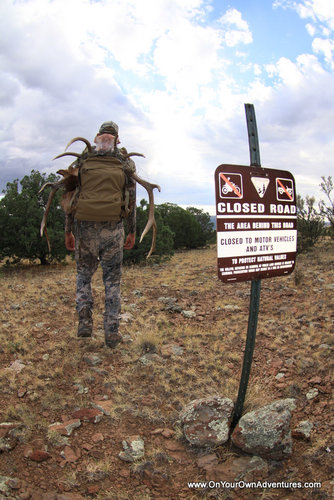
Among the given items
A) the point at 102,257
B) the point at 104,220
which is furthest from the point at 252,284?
the point at 102,257

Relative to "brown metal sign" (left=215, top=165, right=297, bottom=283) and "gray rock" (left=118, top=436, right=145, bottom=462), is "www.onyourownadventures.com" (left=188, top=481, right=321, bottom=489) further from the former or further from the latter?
"brown metal sign" (left=215, top=165, right=297, bottom=283)

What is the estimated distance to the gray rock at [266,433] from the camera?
250 centimetres

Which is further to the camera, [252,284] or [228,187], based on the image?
[252,284]

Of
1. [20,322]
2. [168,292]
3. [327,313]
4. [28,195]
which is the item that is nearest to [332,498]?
[327,313]

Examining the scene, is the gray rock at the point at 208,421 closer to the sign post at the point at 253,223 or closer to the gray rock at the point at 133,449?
the sign post at the point at 253,223

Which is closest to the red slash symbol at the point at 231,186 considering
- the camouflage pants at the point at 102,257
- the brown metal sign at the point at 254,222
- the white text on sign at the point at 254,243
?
the brown metal sign at the point at 254,222

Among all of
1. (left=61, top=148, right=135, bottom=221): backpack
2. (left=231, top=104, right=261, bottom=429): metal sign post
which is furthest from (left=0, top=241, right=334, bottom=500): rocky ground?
(left=61, top=148, right=135, bottom=221): backpack

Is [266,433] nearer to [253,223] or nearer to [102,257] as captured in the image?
[253,223]

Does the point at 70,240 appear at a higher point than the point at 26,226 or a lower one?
lower

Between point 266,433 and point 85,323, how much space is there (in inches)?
97.2

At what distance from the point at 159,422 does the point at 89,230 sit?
2.10m

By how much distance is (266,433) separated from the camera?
2.54 metres

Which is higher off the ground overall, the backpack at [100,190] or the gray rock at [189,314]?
the backpack at [100,190]

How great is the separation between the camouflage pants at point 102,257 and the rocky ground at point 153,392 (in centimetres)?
53
